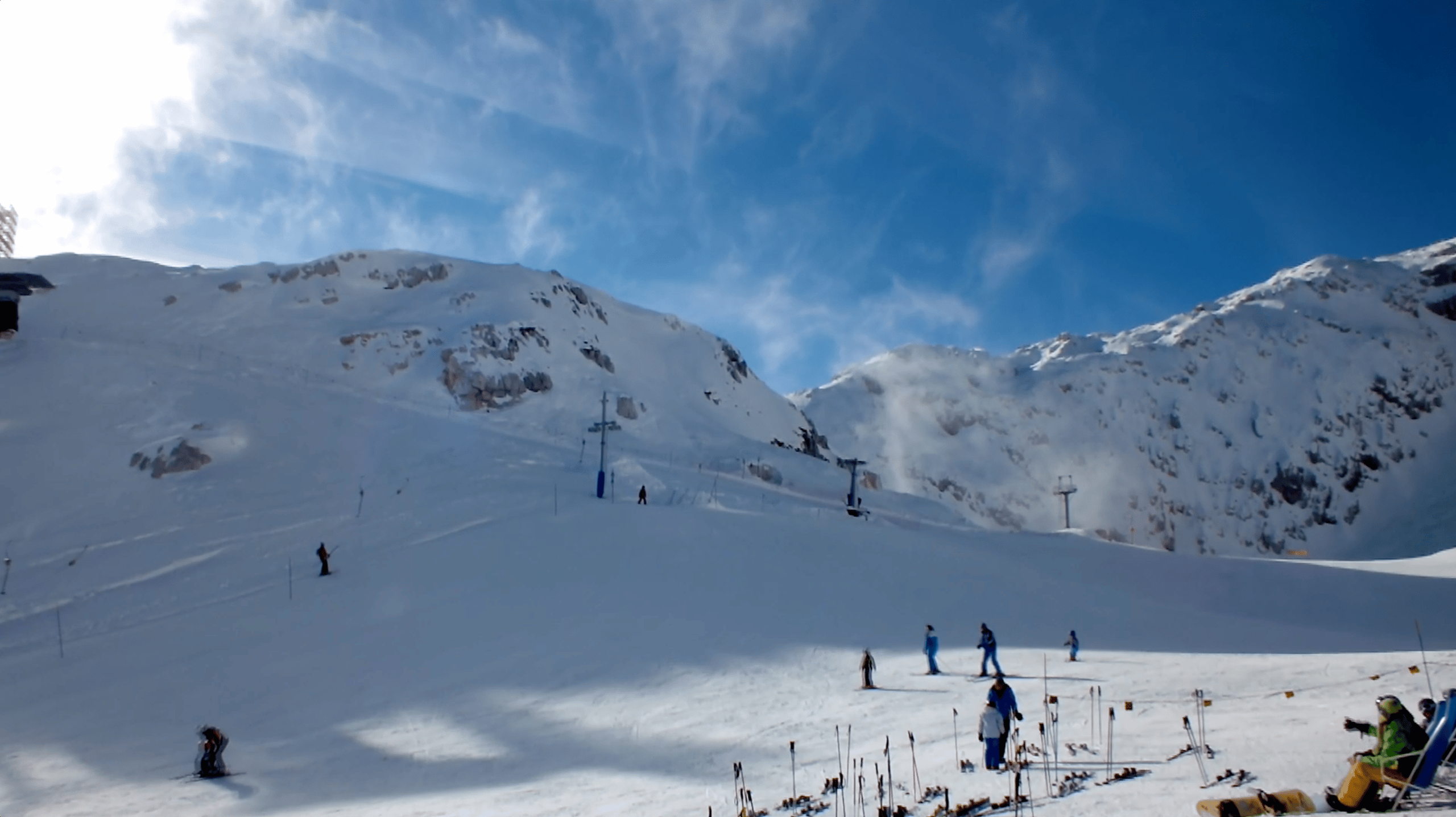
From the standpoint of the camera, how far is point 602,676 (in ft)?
47.9

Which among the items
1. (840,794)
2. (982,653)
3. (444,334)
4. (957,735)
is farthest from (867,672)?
(444,334)

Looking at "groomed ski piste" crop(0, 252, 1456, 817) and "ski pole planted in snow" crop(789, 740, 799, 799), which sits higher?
"groomed ski piste" crop(0, 252, 1456, 817)

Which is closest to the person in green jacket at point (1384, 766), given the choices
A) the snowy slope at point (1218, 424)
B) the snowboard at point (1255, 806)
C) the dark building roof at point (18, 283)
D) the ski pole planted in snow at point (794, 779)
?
the snowboard at point (1255, 806)

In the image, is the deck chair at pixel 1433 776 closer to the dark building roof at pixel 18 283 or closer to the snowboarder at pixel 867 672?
the snowboarder at pixel 867 672

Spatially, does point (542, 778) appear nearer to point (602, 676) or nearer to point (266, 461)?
point (602, 676)

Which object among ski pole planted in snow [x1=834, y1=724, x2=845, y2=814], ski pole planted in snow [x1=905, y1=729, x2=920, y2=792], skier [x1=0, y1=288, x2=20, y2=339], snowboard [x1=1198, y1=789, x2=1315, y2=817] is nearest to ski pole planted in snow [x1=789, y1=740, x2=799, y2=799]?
ski pole planted in snow [x1=834, y1=724, x2=845, y2=814]

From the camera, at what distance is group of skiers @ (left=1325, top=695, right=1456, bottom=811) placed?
6164mm

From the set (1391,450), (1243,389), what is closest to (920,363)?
(1243,389)

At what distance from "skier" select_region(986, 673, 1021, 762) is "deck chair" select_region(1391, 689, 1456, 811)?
3.38m

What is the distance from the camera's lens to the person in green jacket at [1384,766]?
618cm

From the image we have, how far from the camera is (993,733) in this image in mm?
8969

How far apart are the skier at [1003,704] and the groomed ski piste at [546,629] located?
20.8 inches

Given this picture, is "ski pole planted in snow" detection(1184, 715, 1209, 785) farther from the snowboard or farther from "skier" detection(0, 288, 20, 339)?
"skier" detection(0, 288, 20, 339)

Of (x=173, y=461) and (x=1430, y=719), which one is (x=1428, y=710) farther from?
(x=173, y=461)
